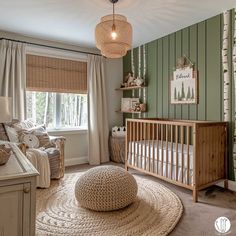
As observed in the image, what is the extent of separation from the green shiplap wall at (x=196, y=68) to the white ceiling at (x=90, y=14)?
17cm

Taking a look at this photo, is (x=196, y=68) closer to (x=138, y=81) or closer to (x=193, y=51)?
(x=193, y=51)

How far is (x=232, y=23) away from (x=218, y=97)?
943mm

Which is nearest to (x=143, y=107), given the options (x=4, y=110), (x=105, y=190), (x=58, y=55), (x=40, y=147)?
(x=58, y=55)

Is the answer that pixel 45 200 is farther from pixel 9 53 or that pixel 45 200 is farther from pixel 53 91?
pixel 9 53

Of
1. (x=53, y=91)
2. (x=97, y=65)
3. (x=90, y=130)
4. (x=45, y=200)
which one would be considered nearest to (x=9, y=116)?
(x=45, y=200)

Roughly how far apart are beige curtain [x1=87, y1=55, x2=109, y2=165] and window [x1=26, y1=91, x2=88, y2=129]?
0.23 meters

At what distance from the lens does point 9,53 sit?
349 cm

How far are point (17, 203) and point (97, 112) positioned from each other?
10.3ft

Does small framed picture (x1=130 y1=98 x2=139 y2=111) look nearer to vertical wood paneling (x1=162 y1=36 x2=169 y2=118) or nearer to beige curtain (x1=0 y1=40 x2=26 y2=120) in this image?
vertical wood paneling (x1=162 y1=36 x2=169 y2=118)

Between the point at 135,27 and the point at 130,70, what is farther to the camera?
the point at 130,70

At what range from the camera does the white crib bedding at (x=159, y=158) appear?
2627mm

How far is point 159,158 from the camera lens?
2.98 metres

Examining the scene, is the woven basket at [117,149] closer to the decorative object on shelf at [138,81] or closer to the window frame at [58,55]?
the window frame at [58,55]

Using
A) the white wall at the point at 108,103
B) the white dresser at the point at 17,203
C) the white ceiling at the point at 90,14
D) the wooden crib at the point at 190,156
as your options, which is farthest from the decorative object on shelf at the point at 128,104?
the white dresser at the point at 17,203
